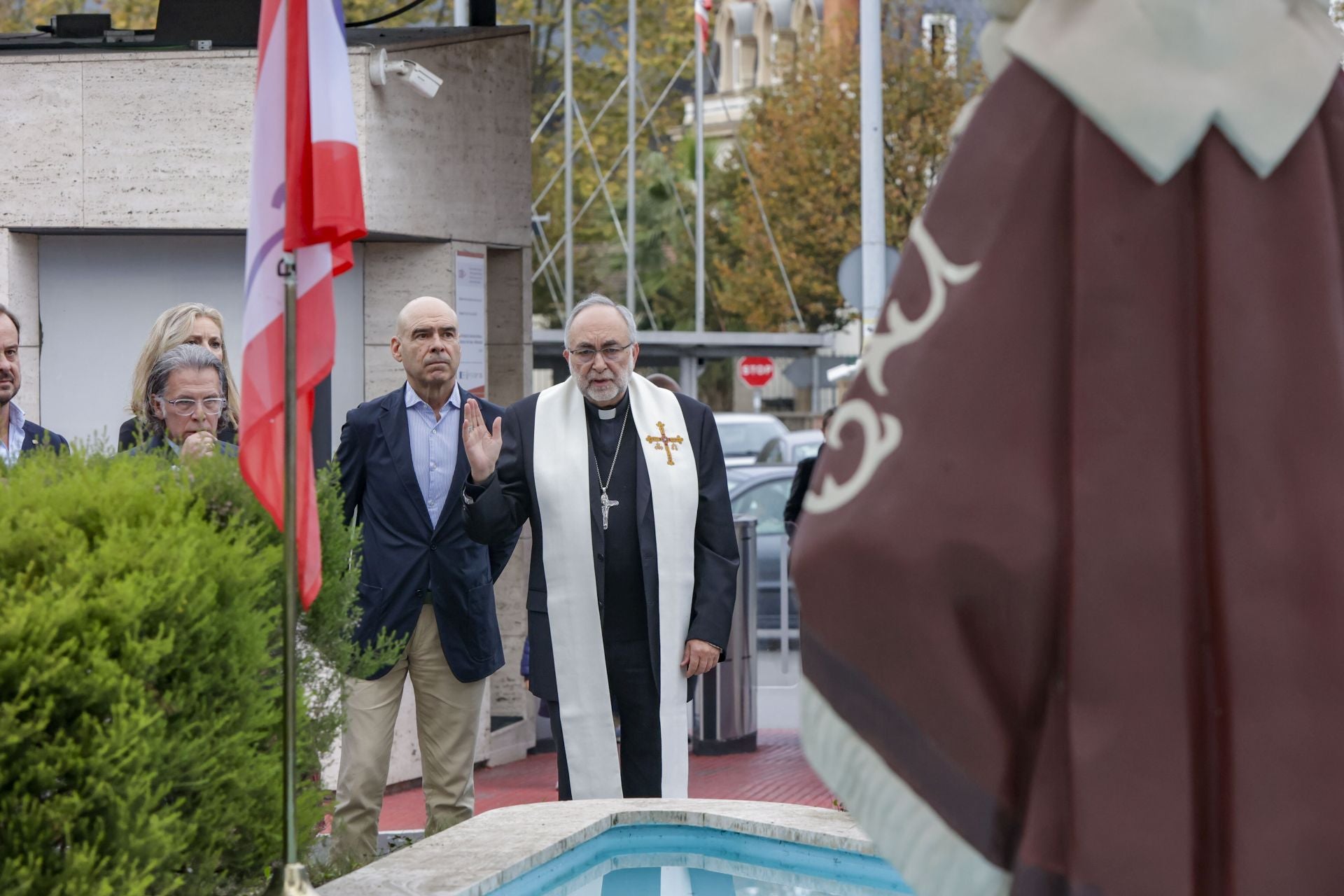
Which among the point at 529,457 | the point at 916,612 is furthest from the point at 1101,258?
the point at 529,457

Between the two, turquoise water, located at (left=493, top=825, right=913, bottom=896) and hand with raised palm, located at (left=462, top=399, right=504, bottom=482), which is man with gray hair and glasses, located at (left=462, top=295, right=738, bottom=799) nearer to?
hand with raised palm, located at (left=462, top=399, right=504, bottom=482)

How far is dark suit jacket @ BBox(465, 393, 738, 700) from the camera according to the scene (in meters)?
6.15

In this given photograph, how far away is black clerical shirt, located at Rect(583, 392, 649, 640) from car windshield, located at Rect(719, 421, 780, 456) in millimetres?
21368

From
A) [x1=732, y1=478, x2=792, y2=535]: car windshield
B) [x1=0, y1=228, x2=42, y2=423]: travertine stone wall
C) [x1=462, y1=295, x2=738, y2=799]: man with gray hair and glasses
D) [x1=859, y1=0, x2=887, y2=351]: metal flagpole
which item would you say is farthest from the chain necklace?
[x1=732, y1=478, x2=792, y2=535]: car windshield

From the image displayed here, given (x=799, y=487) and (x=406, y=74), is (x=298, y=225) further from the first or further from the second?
(x=799, y=487)

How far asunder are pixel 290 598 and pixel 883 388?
2005 mm

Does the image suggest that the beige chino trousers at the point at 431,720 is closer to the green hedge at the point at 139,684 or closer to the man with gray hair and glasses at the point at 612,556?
the man with gray hair and glasses at the point at 612,556

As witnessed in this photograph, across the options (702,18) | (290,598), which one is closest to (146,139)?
(290,598)

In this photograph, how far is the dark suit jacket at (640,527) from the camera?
242 inches

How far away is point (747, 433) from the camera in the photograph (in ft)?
92.7

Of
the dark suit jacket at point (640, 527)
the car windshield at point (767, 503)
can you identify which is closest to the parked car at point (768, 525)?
the car windshield at point (767, 503)

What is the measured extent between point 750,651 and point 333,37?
23.1 feet

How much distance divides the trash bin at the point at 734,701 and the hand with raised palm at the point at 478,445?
4.55 meters

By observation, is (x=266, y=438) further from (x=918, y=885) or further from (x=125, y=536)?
(x=918, y=885)
